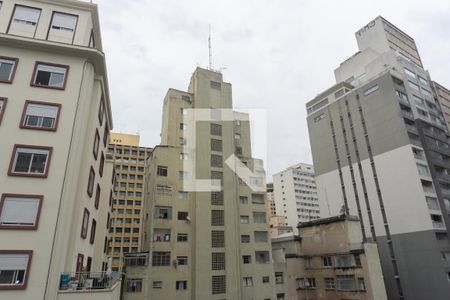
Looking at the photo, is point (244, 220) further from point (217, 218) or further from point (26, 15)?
point (26, 15)

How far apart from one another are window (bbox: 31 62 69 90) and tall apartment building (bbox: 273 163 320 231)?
11188 centimetres

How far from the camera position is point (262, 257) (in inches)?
1674

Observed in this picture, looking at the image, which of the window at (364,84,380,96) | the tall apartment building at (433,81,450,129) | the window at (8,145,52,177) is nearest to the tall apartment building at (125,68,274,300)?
the window at (8,145,52,177)

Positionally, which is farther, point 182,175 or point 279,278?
point 279,278

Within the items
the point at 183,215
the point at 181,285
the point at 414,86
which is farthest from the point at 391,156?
the point at 181,285

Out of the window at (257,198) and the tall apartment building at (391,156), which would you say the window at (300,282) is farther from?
the tall apartment building at (391,156)

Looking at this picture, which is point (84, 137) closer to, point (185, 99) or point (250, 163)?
point (185, 99)

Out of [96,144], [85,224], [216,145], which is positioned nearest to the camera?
[85,224]

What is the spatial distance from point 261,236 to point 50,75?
3377 cm

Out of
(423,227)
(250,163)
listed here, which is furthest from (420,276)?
(250,163)

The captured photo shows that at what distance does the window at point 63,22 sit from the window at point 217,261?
29949 millimetres

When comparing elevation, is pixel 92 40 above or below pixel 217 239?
above

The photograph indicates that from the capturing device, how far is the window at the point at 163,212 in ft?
126

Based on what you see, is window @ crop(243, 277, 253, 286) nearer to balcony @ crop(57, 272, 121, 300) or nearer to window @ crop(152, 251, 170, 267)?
window @ crop(152, 251, 170, 267)
